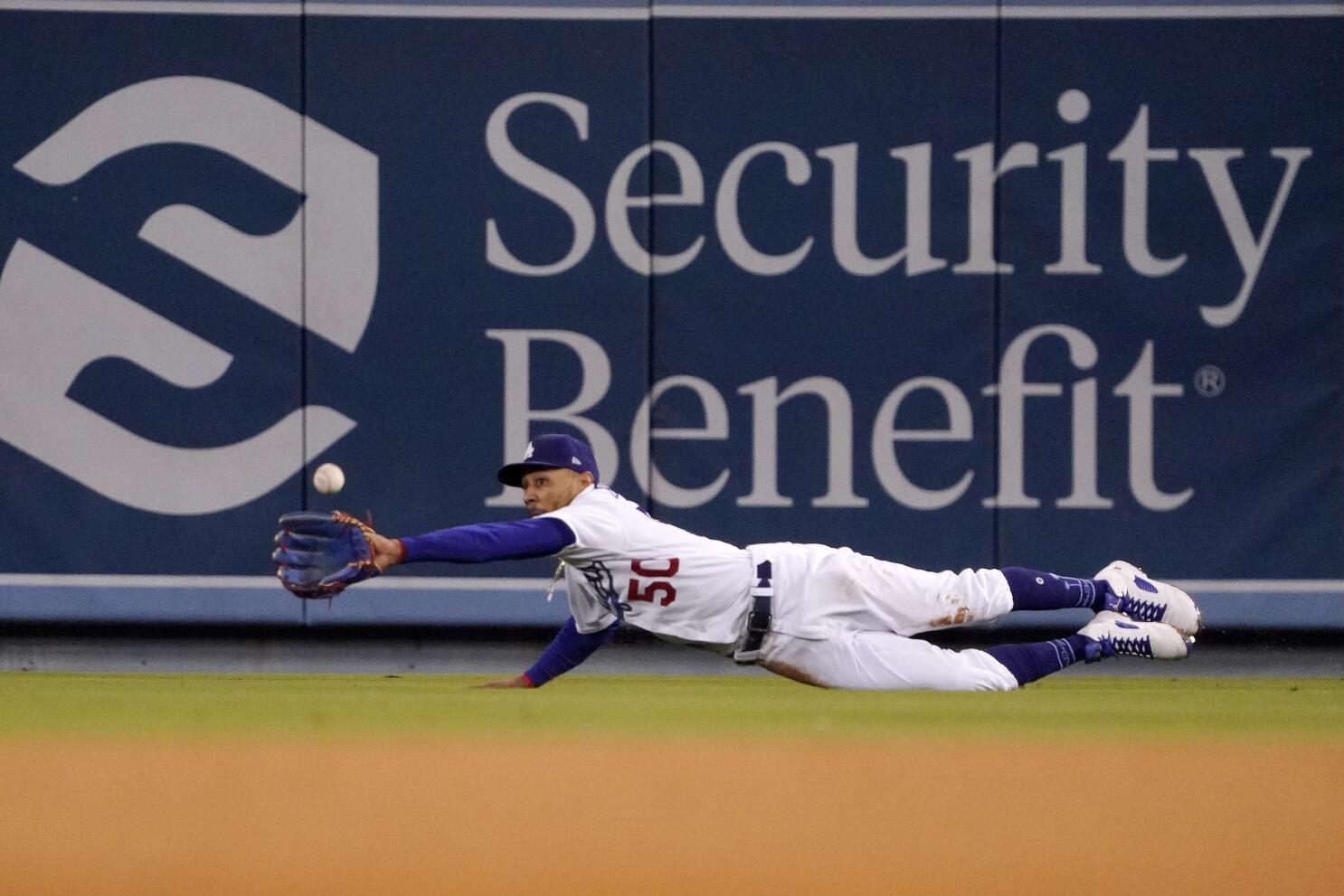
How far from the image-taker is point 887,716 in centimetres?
238

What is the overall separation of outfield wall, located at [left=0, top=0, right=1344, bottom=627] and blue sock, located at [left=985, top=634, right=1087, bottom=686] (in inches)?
87.2

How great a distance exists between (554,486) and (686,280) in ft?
8.56

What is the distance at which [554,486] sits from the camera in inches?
156

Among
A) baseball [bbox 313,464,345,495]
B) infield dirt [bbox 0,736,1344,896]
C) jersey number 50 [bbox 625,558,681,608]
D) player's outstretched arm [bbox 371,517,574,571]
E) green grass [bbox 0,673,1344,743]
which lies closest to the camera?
infield dirt [bbox 0,736,1344,896]

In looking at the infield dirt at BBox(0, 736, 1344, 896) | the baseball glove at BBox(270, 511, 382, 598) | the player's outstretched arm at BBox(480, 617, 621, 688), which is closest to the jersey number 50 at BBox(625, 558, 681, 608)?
the player's outstretched arm at BBox(480, 617, 621, 688)

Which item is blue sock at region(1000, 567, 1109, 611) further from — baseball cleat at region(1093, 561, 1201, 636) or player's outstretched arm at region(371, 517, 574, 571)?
player's outstretched arm at region(371, 517, 574, 571)

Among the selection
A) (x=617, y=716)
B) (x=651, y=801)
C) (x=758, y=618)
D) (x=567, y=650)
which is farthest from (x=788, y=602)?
(x=651, y=801)

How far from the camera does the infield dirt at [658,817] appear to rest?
1800 millimetres

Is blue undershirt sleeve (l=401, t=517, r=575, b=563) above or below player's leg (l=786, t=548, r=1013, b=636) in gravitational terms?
above

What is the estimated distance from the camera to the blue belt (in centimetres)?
400

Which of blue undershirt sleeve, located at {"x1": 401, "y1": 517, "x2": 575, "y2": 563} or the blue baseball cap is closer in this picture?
blue undershirt sleeve, located at {"x1": 401, "y1": 517, "x2": 575, "y2": 563}

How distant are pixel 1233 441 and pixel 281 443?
427 cm

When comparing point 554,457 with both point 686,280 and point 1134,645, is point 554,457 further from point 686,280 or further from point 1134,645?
point 686,280

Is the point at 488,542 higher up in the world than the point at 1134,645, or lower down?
higher up
